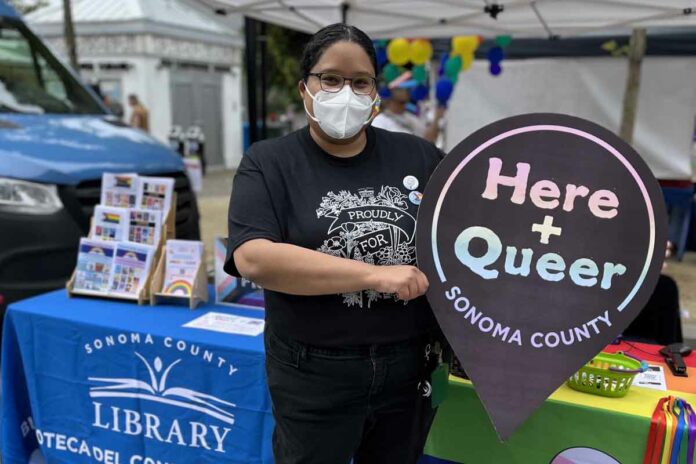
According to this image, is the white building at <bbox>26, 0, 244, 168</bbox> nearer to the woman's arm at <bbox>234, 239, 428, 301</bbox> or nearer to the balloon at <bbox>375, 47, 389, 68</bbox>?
the balloon at <bbox>375, 47, 389, 68</bbox>

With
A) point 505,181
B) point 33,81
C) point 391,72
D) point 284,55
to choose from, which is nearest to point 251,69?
point 33,81

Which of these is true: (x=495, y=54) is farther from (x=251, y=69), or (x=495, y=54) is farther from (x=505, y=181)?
(x=505, y=181)

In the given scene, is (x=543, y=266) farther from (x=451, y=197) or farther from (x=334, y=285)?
(x=334, y=285)

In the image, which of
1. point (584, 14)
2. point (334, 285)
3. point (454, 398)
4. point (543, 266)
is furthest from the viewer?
point (584, 14)

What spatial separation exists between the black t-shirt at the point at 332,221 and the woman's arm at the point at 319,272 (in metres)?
0.06

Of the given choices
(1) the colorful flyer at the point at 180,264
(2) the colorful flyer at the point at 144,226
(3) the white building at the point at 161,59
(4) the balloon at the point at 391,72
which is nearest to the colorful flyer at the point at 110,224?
(2) the colorful flyer at the point at 144,226

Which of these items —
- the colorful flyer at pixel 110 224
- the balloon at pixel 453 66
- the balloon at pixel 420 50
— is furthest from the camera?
the balloon at pixel 420 50

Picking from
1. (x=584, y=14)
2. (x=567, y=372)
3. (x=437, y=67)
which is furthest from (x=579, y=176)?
(x=437, y=67)

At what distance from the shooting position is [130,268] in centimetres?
277

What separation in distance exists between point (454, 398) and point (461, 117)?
6.99 meters

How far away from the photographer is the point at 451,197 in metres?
1.54

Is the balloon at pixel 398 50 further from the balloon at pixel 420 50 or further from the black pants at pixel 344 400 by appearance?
the black pants at pixel 344 400

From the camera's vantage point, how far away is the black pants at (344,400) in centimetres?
153

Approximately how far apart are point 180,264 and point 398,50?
4.95 meters
